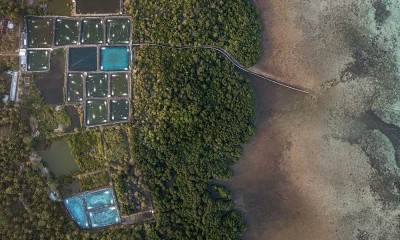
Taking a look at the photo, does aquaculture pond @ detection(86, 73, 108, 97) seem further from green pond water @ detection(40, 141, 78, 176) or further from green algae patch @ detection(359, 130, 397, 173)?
green algae patch @ detection(359, 130, 397, 173)

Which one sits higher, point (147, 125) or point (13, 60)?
point (13, 60)

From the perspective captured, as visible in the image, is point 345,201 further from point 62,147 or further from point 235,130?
point 62,147

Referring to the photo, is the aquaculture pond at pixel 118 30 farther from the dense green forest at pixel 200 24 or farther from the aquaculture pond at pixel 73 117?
the aquaculture pond at pixel 73 117

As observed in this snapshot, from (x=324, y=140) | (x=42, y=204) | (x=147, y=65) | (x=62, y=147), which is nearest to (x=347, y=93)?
(x=324, y=140)

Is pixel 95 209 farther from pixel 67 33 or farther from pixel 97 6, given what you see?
pixel 97 6

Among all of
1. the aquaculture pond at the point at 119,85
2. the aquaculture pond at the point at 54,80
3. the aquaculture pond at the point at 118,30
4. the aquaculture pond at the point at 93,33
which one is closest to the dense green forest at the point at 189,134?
the aquaculture pond at the point at 119,85

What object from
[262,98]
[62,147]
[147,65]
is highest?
[147,65]

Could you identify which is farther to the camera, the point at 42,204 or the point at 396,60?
the point at 396,60
